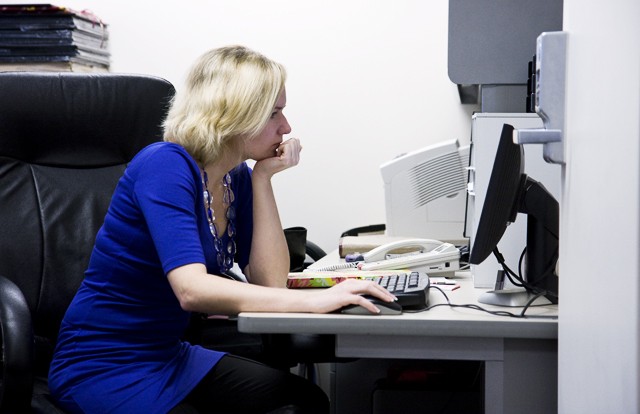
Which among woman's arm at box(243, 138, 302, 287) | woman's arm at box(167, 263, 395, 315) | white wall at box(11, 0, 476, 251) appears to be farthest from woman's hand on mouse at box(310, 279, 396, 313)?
white wall at box(11, 0, 476, 251)

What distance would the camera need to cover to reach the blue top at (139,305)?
1294 mm

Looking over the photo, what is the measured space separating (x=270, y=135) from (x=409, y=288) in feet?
1.64

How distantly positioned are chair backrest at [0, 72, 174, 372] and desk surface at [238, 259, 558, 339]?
667mm

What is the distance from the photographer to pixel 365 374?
2.40 m

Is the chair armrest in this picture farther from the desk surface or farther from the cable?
the cable

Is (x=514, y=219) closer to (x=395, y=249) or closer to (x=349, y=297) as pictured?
(x=349, y=297)

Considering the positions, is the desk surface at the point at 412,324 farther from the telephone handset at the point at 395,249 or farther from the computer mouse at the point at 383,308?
the telephone handset at the point at 395,249

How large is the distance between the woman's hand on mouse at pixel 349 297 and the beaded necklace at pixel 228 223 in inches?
14.1

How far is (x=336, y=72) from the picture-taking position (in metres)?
2.72

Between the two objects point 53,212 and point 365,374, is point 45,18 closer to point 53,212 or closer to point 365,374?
point 53,212

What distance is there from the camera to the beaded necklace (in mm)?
1503

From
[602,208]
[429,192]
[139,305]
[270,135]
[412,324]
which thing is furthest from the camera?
[429,192]

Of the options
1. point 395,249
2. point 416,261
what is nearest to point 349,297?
point 416,261

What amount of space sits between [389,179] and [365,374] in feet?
1.98
